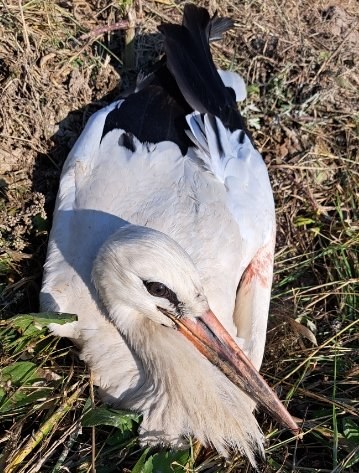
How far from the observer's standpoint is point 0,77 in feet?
11.2

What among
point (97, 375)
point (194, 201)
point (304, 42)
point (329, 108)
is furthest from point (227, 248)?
point (304, 42)

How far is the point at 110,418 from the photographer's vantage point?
8.20ft

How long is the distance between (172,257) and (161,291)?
14cm

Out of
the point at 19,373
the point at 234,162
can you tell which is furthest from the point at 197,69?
the point at 19,373

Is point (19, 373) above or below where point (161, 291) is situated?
below

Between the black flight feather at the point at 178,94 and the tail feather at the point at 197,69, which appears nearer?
the black flight feather at the point at 178,94

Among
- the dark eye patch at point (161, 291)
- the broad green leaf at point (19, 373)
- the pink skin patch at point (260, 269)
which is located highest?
the dark eye patch at point (161, 291)

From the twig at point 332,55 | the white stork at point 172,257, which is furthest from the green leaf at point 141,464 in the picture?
the twig at point 332,55

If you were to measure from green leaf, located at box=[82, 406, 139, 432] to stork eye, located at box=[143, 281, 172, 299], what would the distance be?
1.58 feet

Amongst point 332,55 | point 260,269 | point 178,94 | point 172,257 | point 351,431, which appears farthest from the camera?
point 332,55

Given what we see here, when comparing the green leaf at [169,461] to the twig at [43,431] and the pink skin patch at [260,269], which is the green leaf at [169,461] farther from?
the pink skin patch at [260,269]

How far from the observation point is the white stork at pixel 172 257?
2469 mm

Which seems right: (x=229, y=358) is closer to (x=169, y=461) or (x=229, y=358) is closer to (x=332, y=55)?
(x=169, y=461)

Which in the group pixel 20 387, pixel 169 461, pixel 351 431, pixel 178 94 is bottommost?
pixel 351 431
